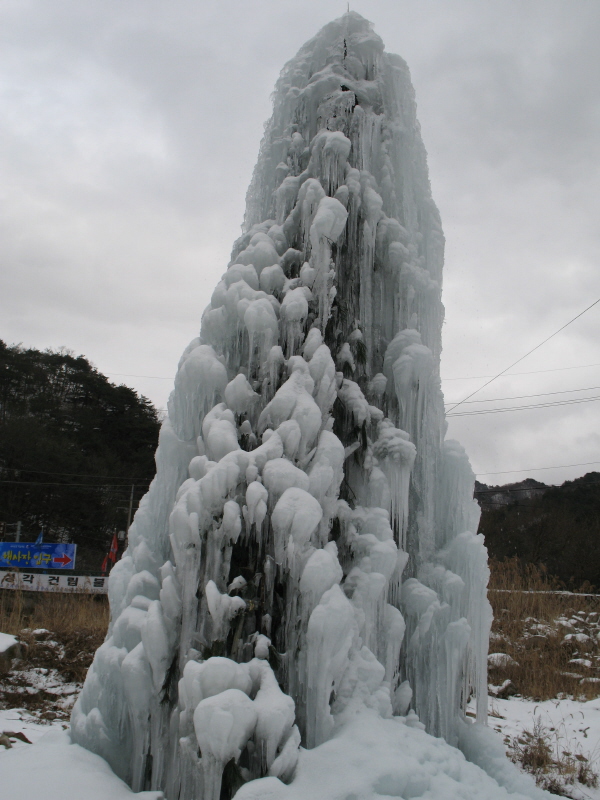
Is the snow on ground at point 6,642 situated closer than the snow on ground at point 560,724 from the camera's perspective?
No

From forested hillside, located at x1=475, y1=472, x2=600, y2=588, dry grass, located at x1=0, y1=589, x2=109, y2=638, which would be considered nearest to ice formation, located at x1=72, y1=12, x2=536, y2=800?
dry grass, located at x1=0, y1=589, x2=109, y2=638

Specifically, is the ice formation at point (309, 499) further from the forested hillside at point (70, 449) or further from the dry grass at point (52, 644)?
the forested hillside at point (70, 449)

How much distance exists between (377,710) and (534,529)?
21769 mm

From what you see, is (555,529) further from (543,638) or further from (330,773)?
(330,773)

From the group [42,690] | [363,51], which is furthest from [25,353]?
[363,51]

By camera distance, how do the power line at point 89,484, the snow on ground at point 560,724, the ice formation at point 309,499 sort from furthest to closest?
1. the power line at point 89,484
2. the snow on ground at point 560,724
3. the ice formation at point 309,499

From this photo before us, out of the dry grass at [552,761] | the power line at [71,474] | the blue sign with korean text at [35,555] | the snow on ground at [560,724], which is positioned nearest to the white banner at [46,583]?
the blue sign with korean text at [35,555]

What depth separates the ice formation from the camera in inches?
106

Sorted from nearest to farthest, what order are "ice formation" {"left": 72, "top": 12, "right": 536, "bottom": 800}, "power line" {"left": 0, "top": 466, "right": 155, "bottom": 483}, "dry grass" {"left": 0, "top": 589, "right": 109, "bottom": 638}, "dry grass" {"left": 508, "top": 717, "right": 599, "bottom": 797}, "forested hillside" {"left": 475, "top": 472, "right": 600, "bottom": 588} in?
1. "ice formation" {"left": 72, "top": 12, "right": 536, "bottom": 800}
2. "dry grass" {"left": 508, "top": 717, "right": 599, "bottom": 797}
3. "dry grass" {"left": 0, "top": 589, "right": 109, "bottom": 638}
4. "forested hillside" {"left": 475, "top": 472, "right": 600, "bottom": 588}
5. "power line" {"left": 0, "top": 466, "right": 155, "bottom": 483}

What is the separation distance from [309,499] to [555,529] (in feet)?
70.0

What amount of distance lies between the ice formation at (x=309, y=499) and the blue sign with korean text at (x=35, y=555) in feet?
49.7

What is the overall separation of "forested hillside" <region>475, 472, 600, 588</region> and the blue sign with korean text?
13542mm

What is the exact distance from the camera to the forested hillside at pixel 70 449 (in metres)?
22.4

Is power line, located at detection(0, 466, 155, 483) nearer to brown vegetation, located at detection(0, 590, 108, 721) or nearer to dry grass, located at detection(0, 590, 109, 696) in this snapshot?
dry grass, located at detection(0, 590, 109, 696)
